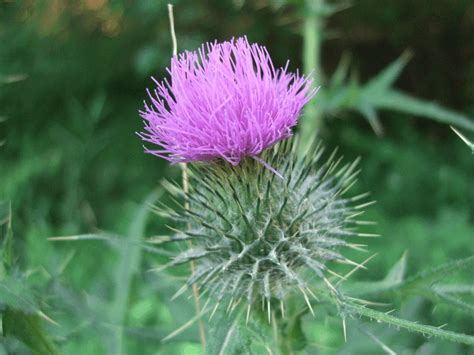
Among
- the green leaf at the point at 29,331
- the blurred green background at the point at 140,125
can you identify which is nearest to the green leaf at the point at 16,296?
the green leaf at the point at 29,331

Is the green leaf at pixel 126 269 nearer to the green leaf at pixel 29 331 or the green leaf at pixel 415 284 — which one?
the green leaf at pixel 29 331

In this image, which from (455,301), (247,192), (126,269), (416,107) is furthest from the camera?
(416,107)

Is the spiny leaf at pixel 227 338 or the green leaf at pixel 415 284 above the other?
the green leaf at pixel 415 284

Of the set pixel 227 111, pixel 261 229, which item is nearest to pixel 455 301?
pixel 261 229

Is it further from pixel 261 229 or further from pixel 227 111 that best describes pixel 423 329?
pixel 227 111

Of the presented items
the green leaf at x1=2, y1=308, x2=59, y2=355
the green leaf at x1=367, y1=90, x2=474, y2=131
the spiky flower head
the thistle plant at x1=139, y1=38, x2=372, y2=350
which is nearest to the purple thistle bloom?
the thistle plant at x1=139, y1=38, x2=372, y2=350

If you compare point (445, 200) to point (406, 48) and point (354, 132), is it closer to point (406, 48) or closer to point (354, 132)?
point (354, 132)
